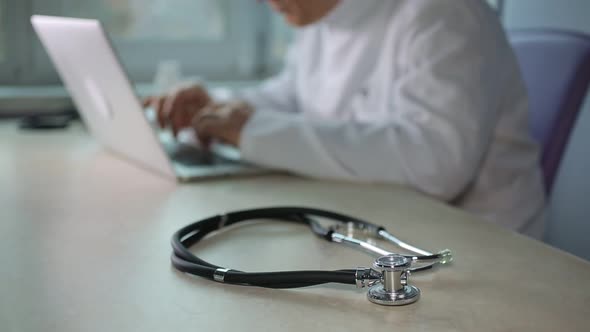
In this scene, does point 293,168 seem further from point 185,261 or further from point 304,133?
point 185,261

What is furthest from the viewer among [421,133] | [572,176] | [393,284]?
[572,176]

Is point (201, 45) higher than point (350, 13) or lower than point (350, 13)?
lower

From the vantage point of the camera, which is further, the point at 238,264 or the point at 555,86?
the point at 555,86

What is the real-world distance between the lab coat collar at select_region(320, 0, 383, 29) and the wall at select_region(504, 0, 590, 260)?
0.69m

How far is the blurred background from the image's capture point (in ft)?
6.09

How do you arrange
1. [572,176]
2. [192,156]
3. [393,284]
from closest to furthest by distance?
[393,284], [192,156], [572,176]

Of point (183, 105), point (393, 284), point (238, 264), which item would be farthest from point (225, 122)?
point (393, 284)

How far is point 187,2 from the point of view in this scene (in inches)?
87.4

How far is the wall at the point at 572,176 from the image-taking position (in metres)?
1.81

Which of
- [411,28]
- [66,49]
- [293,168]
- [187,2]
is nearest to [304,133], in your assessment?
[293,168]

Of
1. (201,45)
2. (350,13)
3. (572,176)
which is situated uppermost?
(350,13)

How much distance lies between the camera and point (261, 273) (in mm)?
645

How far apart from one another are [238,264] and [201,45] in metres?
1.63

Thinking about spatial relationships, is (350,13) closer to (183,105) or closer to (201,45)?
(183,105)
